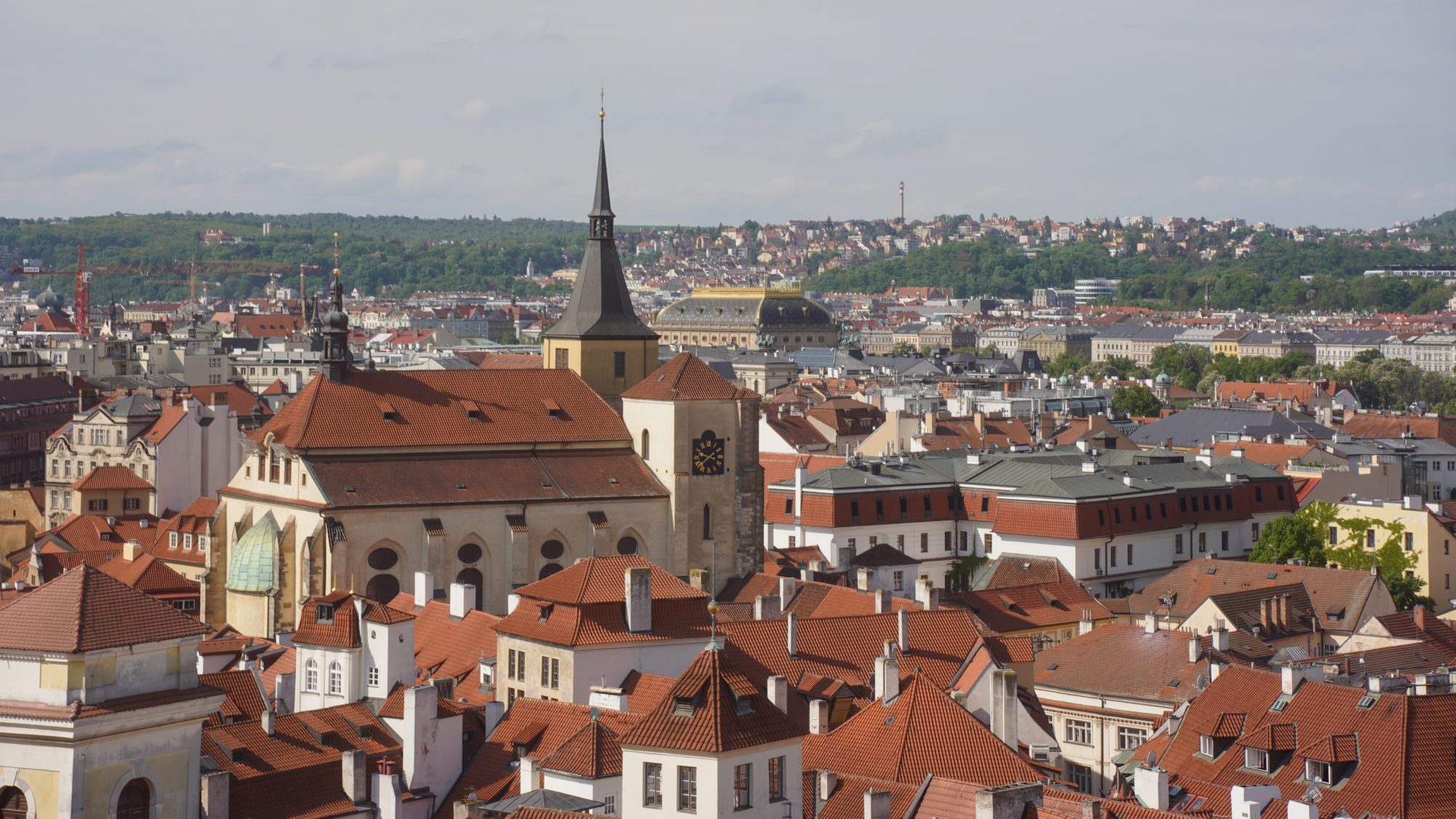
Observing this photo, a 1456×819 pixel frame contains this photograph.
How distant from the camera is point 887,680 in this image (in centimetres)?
4809

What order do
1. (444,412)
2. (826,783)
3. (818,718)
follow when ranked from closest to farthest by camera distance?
1. (826,783)
2. (818,718)
3. (444,412)

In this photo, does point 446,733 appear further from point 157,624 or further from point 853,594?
point 853,594

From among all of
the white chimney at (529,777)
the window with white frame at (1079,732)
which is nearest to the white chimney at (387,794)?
the white chimney at (529,777)

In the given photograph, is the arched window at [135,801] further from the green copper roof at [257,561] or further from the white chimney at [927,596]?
the green copper roof at [257,561]

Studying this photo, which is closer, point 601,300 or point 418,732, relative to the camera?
point 418,732

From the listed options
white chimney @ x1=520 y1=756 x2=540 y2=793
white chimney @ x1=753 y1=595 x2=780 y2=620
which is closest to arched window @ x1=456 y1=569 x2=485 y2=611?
white chimney @ x1=753 y1=595 x2=780 y2=620

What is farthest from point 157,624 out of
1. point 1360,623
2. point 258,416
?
point 258,416

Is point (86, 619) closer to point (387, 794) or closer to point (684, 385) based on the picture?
point (387, 794)

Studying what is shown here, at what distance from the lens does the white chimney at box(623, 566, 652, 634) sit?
53281mm

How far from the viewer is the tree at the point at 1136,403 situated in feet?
563

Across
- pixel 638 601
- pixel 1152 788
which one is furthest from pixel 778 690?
pixel 638 601

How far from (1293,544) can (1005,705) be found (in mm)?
42889

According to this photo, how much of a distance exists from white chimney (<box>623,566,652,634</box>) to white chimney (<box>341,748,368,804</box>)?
1445 centimetres

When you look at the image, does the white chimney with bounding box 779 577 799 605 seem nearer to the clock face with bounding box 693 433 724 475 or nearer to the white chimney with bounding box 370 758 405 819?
the clock face with bounding box 693 433 724 475
